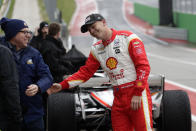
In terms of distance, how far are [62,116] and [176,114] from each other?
1507 mm

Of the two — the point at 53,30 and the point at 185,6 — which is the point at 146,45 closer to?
the point at 185,6

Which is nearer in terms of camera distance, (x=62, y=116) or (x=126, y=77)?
(x=126, y=77)

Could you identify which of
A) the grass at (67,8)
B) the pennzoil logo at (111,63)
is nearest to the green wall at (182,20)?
the grass at (67,8)

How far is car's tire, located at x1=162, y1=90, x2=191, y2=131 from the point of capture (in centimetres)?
546

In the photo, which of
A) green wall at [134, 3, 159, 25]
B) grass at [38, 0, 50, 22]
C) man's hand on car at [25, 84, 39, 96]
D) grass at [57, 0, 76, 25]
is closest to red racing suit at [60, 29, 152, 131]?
man's hand on car at [25, 84, 39, 96]

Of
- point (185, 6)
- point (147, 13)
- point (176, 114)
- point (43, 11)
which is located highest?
point (176, 114)

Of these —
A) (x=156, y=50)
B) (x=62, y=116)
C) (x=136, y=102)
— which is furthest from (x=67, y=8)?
(x=136, y=102)

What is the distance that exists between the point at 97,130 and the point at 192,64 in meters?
12.6

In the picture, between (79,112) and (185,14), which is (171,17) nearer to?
(185,14)

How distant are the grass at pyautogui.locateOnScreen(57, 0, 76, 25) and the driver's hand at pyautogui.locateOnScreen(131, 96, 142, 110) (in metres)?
36.2

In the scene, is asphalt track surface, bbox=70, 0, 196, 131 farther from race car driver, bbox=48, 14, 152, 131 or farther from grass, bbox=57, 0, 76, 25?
race car driver, bbox=48, 14, 152, 131

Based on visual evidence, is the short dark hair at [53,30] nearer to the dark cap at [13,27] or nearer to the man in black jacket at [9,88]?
the dark cap at [13,27]

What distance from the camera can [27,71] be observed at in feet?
13.8

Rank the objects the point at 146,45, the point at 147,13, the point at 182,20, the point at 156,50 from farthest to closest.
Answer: the point at 147,13, the point at 182,20, the point at 146,45, the point at 156,50
